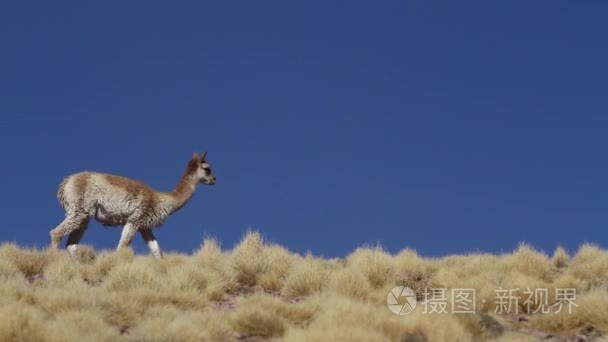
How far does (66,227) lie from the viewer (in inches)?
619

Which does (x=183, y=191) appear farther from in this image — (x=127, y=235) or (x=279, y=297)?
(x=279, y=297)

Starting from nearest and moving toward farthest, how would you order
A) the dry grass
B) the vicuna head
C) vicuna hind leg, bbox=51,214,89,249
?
1. the dry grass
2. vicuna hind leg, bbox=51,214,89,249
3. the vicuna head

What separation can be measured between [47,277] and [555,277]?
8.89 metres

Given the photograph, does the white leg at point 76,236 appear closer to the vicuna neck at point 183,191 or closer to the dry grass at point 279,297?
the dry grass at point 279,297

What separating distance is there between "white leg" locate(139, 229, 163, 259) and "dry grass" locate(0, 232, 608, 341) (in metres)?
0.71

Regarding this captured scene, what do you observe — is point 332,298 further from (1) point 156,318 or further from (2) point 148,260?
(2) point 148,260

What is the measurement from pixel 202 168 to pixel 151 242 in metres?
2.87

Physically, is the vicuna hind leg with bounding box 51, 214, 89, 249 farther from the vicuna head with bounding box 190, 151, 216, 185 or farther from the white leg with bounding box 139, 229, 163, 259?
the vicuna head with bounding box 190, 151, 216, 185

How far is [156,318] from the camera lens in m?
8.86

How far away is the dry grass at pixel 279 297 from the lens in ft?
27.5

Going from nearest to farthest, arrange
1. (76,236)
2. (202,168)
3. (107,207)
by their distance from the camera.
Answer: (107,207) < (76,236) < (202,168)

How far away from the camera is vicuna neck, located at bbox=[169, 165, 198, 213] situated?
57.3ft

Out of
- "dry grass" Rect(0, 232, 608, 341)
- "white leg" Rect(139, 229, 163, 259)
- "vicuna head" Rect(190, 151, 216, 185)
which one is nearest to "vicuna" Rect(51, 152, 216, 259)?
"white leg" Rect(139, 229, 163, 259)

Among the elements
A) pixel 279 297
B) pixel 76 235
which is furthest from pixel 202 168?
pixel 279 297
